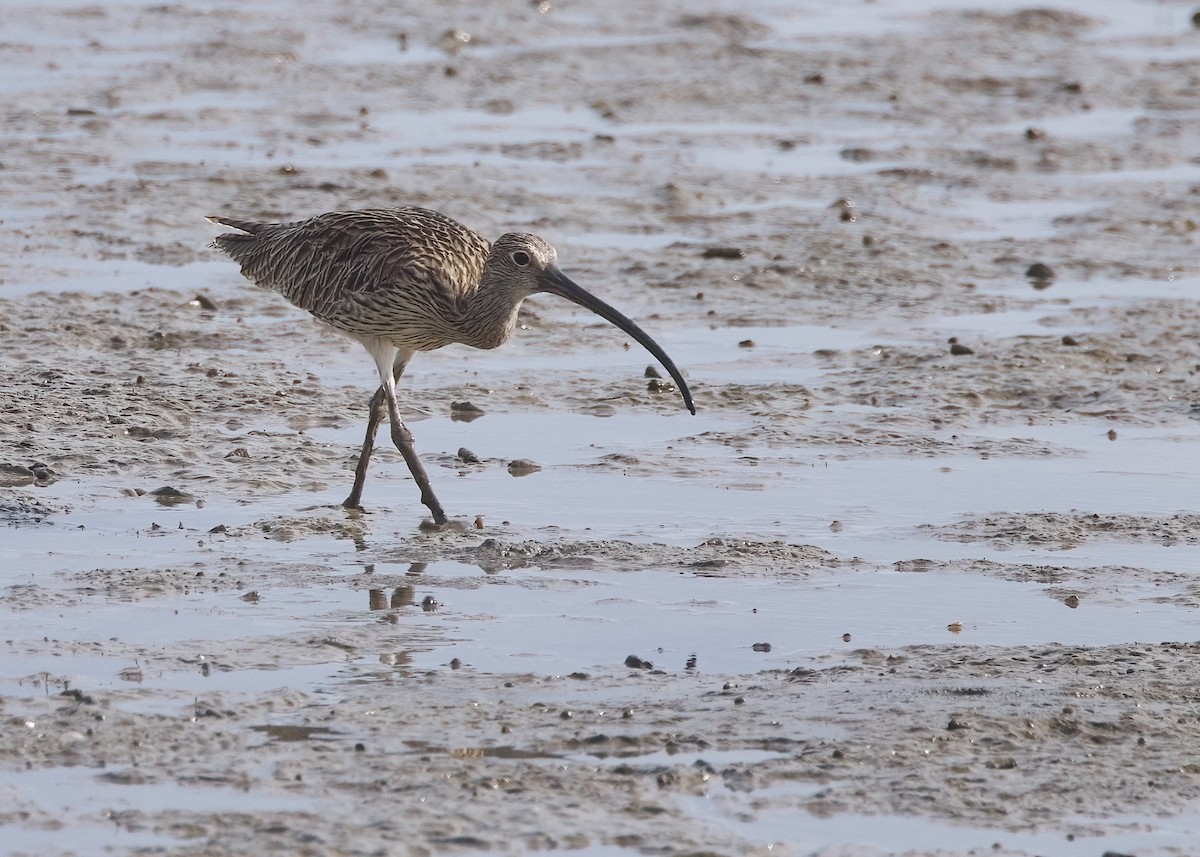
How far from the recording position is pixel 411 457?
27.7 feet

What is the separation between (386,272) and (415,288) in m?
0.14

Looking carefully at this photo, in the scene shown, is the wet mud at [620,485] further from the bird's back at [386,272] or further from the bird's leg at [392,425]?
the bird's back at [386,272]

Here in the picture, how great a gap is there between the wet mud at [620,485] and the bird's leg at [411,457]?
12cm

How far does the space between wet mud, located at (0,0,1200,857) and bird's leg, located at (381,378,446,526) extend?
119 millimetres

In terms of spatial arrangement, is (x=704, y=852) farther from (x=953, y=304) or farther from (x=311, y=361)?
(x=953, y=304)

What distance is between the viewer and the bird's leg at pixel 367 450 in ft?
27.8

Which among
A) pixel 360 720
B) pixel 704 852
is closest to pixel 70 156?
pixel 360 720

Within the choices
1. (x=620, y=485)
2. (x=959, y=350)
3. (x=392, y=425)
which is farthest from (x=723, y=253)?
(x=392, y=425)

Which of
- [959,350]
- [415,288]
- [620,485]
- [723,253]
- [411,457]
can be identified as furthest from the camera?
[723,253]

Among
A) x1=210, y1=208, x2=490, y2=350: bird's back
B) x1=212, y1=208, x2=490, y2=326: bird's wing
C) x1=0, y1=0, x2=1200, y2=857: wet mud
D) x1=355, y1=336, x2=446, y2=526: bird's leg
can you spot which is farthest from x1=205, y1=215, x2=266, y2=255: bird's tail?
x1=355, y1=336, x2=446, y2=526: bird's leg

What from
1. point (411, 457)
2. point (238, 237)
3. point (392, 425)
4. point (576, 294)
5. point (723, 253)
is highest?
point (723, 253)

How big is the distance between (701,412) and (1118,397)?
2135 mm

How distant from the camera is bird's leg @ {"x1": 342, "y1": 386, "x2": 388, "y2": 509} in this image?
8.47 meters

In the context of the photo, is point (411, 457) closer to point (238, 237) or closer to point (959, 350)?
point (238, 237)
